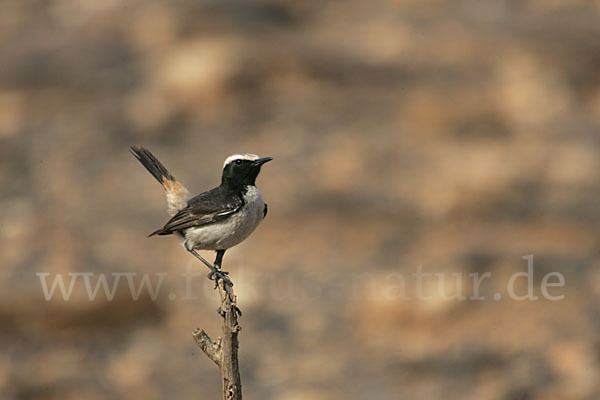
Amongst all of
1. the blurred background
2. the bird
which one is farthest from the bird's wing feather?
the blurred background

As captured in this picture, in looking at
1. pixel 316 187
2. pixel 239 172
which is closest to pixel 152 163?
pixel 239 172

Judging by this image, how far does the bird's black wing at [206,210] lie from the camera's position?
28.6ft

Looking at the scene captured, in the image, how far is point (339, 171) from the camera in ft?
73.9

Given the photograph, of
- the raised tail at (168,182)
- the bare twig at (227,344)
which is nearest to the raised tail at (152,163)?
the raised tail at (168,182)

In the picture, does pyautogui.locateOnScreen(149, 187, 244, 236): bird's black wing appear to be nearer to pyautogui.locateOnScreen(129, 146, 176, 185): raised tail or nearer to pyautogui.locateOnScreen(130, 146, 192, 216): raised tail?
pyautogui.locateOnScreen(130, 146, 192, 216): raised tail

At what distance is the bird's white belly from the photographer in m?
8.68

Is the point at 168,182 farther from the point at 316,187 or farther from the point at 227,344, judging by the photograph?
the point at 316,187

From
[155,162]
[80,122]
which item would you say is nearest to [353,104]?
[80,122]

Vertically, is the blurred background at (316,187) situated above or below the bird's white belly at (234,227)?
above

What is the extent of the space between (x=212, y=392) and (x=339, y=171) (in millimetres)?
7742

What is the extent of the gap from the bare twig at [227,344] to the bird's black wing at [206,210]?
28.3 inches

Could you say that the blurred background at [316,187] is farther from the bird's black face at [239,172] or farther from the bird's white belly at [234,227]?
the bird's black face at [239,172]

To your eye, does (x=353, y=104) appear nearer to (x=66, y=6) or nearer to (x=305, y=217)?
(x=305, y=217)

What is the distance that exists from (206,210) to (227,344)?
1.49 m
